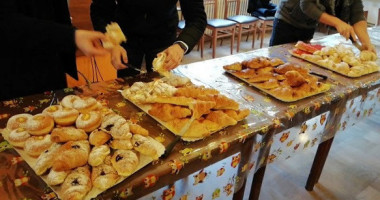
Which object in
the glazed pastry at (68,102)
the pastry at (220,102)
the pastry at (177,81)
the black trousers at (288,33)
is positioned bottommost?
the black trousers at (288,33)

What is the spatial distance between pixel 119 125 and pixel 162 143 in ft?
0.49

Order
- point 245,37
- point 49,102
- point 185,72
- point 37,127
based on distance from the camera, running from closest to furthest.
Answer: point 37,127 → point 49,102 → point 185,72 → point 245,37

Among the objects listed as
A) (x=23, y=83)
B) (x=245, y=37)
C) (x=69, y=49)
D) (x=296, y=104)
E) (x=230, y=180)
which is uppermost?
(x=69, y=49)

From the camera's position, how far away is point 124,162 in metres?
0.76

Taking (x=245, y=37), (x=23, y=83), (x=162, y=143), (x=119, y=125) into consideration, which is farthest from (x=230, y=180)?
(x=245, y=37)

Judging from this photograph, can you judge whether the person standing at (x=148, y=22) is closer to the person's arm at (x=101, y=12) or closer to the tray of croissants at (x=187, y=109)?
the person's arm at (x=101, y=12)

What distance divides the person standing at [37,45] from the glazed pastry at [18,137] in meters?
0.28

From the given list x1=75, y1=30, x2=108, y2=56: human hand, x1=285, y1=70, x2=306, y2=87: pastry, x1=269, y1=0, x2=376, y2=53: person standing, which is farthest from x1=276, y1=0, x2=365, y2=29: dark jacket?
x1=75, y1=30, x2=108, y2=56: human hand

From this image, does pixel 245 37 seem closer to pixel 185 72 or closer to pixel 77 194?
pixel 185 72

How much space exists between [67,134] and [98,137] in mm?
81

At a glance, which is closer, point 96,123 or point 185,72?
point 96,123

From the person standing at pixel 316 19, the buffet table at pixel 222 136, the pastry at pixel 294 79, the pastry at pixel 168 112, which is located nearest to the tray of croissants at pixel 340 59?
the buffet table at pixel 222 136

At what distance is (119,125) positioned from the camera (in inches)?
33.9

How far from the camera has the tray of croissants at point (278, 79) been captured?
1.27 meters
